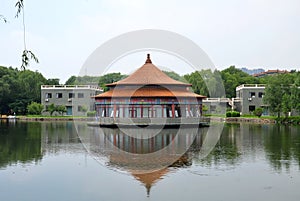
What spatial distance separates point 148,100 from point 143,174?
27.2 meters

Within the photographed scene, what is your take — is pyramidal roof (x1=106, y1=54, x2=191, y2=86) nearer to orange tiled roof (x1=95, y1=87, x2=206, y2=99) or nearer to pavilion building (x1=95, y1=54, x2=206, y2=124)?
pavilion building (x1=95, y1=54, x2=206, y2=124)

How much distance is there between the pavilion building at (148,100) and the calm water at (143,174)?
1922 cm

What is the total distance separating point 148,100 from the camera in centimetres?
4219

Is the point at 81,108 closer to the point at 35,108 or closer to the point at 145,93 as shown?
the point at 35,108

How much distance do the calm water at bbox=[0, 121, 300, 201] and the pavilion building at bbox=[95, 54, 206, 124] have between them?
63.1 ft

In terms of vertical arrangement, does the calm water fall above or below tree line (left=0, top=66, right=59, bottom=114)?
below

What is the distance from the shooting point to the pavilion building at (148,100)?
42.3m

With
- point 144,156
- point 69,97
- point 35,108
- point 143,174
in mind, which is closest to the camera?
point 143,174

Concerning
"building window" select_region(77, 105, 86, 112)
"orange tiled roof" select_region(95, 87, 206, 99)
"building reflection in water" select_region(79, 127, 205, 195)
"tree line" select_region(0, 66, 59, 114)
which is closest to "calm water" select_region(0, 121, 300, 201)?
"building reflection in water" select_region(79, 127, 205, 195)

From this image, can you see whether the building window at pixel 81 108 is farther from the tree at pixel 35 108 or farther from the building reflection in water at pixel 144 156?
the building reflection in water at pixel 144 156

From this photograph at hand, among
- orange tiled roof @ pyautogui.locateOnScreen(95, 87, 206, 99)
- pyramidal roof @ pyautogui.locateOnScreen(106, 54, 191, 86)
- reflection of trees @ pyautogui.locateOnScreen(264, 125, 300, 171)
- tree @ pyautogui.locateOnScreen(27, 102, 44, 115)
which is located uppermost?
pyramidal roof @ pyautogui.locateOnScreen(106, 54, 191, 86)

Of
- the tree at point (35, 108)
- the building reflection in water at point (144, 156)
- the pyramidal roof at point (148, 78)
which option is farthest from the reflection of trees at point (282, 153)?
the tree at point (35, 108)

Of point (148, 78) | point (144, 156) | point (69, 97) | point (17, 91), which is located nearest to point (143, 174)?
point (144, 156)

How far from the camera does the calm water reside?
1227 cm
